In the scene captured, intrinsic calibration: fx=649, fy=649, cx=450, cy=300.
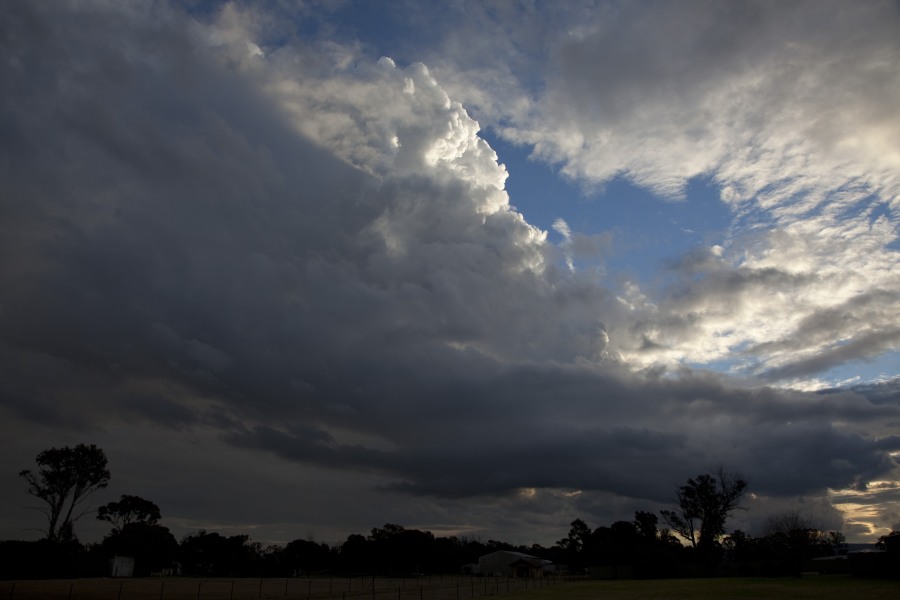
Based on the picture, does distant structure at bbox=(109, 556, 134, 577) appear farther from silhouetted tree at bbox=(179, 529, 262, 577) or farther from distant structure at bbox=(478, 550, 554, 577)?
distant structure at bbox=(478, 550, 554, 577)

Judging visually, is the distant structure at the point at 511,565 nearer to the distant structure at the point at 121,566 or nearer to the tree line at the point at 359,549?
the tree line at the point at 359,549

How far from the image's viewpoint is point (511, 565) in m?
149

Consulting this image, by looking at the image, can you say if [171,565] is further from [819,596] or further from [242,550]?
[819,596]

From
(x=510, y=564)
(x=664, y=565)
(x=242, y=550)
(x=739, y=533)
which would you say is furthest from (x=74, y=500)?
(x=739, y=533)

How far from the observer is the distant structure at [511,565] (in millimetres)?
142375

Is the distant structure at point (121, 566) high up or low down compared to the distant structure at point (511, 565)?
up

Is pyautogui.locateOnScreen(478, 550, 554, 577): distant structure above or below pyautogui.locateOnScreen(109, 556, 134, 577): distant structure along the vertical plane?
below

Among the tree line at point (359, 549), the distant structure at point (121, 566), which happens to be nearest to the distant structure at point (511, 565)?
the tree line at point (359, 549)

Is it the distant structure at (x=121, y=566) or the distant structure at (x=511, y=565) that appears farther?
the distant structure at (x=511, y=565)

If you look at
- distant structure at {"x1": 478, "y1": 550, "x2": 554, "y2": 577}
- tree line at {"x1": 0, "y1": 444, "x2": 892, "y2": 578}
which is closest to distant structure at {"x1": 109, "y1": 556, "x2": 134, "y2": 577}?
tree line at {"x1": 0, "y1": 444, "x2": 892, "y2": 578}

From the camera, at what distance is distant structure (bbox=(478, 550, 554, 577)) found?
142375 millimetres

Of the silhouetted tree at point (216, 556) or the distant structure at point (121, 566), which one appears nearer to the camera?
the distant structure at point (121, 566)

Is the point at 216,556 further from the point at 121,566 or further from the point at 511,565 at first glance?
the point at 511,565

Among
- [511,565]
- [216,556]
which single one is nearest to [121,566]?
[216,556]
